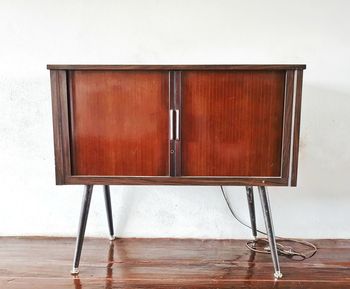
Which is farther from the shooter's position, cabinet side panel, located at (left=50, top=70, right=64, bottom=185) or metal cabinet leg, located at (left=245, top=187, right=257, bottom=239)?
metal cabinet leg, located at (left=245, top=187, right=257, bottom=239)

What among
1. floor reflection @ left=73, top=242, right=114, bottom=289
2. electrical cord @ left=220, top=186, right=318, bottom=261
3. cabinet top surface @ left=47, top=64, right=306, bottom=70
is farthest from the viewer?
electrical cord @ left=220, top=186, right=318, bottom=261

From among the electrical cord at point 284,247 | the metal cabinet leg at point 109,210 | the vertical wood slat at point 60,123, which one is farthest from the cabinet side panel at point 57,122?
the electrical cord at point 284,247

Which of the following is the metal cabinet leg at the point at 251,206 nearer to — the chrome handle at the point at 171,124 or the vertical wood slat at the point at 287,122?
the vertical wood slat at the point at 287,122

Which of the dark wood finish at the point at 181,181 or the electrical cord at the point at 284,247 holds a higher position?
the dark wood finish at the point at 181,181

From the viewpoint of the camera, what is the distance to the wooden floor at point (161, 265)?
1.03 metres

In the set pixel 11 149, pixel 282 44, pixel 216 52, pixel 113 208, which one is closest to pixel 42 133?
pixel 11 149

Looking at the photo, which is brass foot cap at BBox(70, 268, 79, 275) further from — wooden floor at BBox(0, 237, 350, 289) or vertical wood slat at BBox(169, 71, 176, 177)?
vertical wood slat at BBox(169, 71, 176, 177)

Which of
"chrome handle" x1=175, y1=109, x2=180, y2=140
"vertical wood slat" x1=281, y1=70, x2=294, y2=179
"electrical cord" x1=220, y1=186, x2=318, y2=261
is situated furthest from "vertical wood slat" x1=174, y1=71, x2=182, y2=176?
"electrical cord" x1=220, y1=186, x2=318, y2=261

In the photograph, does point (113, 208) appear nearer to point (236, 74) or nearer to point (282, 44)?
point (236, 74)

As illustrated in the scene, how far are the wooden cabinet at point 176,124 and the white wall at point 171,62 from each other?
0.35 meters

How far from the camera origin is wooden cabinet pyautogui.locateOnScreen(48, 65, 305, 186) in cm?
94

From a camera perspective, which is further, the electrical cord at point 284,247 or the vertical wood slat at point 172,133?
the electrical cord at point 284,247

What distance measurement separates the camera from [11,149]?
4.38 ft

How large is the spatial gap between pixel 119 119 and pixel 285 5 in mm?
804
